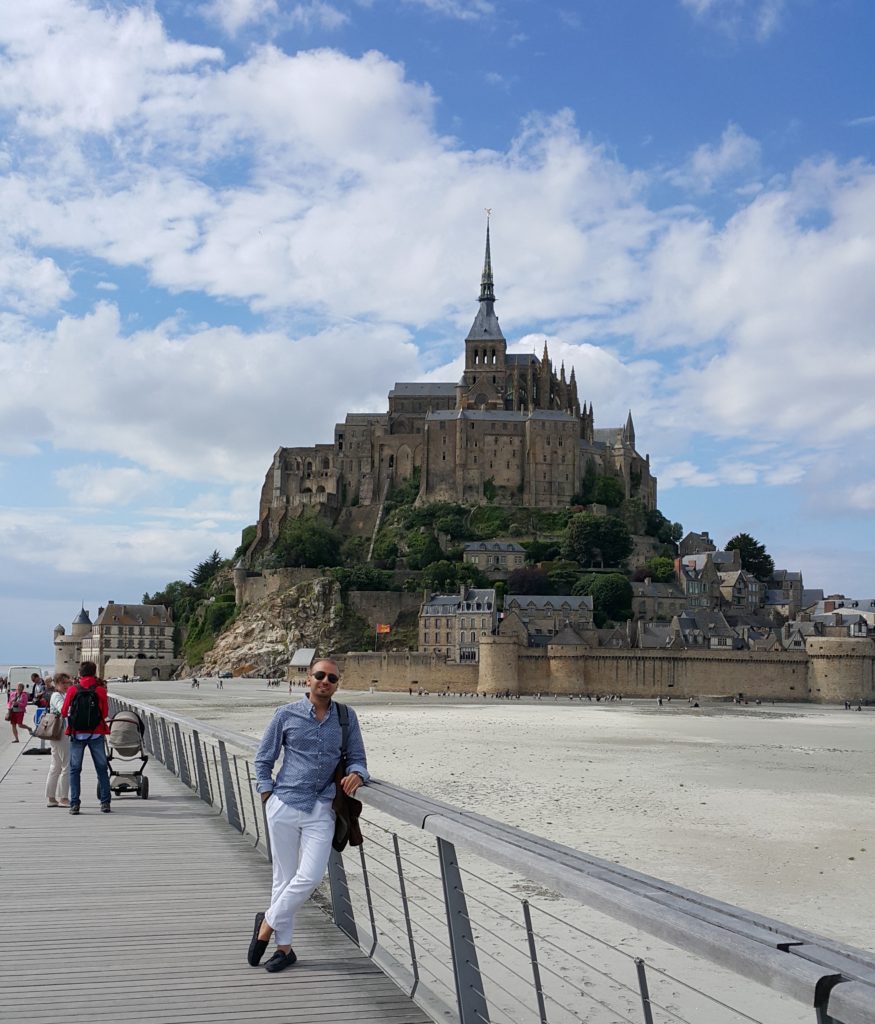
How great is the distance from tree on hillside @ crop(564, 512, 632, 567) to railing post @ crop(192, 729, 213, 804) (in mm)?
70508

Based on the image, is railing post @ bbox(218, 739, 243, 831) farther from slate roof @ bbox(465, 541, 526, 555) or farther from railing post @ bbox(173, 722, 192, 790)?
slate roof @ bbox(465, 541, 526, 555)

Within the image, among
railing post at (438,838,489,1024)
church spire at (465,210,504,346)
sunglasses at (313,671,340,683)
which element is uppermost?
church spire at (465,210,504,346)

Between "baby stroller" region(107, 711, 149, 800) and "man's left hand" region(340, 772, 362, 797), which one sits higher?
"man's left hand" region(340, 772, 362, 797)

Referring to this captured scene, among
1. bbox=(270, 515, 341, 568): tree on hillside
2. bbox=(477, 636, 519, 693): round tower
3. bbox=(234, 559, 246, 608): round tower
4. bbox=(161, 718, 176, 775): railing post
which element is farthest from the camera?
bbox=(234, 559, 246, 608): round tower

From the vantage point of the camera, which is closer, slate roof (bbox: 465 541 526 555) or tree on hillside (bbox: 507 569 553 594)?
tree on hillside (bbox: 507 569 553 594)

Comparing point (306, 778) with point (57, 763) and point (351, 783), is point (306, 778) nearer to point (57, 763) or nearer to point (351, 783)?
point (351, 783)

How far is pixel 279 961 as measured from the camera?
5332 mm

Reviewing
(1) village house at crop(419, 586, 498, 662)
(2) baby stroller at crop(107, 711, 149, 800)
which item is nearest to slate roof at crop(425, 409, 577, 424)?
(1) village house at crop(419, 586, 498, 662)

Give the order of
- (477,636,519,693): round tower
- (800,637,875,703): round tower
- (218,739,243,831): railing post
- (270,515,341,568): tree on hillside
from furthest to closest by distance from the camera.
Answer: (270,515,341,568): tree on hillside → (477,636,519,693): round tower → (800,637,875,703): round tower → (218,739,243,831): railing post

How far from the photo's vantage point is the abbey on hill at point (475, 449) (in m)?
89.4

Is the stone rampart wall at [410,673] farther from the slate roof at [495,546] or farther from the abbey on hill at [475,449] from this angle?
the abbey on hill at [475,449]

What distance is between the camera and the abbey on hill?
89.4 m

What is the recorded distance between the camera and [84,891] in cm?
707

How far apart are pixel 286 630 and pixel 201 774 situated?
6735cm
